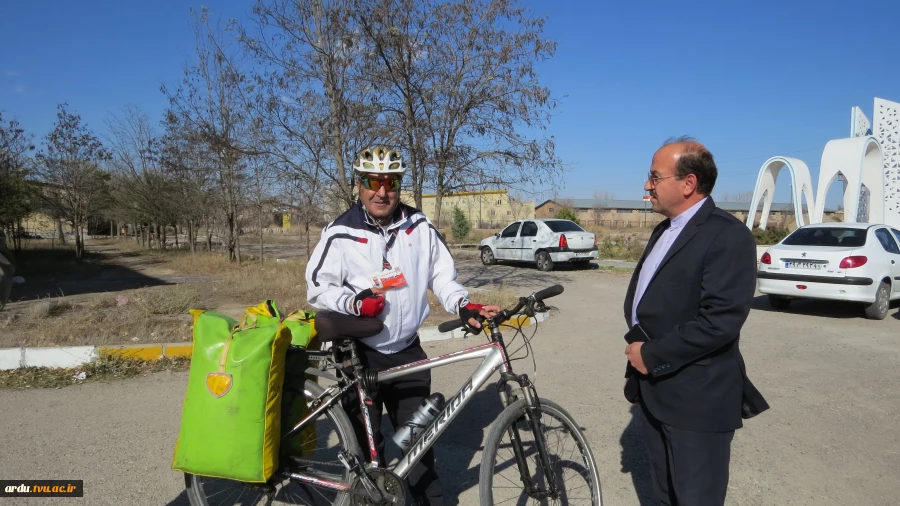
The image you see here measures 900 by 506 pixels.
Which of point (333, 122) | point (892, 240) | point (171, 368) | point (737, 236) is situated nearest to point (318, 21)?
point (333, 122)

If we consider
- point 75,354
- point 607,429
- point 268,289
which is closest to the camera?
Result: point 607,429

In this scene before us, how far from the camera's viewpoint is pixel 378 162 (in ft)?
8.92

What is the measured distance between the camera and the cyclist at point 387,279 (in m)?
2.71

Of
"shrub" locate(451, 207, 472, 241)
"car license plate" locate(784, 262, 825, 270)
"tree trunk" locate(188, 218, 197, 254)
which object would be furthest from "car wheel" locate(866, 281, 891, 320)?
"shrub" locate(451, 207, 472, 241)

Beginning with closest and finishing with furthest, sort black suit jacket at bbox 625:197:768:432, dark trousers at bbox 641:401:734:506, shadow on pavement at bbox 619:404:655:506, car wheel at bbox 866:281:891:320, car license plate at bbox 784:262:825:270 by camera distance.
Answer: black suit jacket at bbox 625:197:768:432, dark trousers at bbox 641:401:734:506, shadow on pavement at bbox 619:404:655:506, car wheel at bbox 866:281:891:320, car license plate at bbox 784:262:825:270

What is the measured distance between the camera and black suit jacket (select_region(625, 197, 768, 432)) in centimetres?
204

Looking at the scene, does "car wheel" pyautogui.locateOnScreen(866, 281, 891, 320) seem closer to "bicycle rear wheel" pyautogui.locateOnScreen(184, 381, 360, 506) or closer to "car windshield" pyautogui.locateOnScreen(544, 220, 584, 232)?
"car windshield" pyautogui.locateOnScreen(544, 220, 584, 232)

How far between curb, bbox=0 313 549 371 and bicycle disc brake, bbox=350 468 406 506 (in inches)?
121

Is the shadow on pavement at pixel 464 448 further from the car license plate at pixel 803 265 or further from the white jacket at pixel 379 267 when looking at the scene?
the car license plate at pixel 803 265

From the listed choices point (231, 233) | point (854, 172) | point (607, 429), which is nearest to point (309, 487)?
point (607, 429)

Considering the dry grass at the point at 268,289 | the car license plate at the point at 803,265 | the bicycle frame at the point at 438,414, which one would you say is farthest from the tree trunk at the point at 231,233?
the bicycle frame at the point at 438,414

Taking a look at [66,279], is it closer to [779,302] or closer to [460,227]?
[779,302]

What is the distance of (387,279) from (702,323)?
143 cm

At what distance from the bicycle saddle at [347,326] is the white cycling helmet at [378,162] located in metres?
0.73
